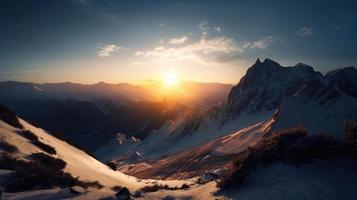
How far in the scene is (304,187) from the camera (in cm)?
1336

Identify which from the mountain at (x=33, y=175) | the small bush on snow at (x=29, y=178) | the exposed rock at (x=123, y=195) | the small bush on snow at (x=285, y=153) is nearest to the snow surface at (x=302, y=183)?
the small bush on snow at (x=285, y=153)

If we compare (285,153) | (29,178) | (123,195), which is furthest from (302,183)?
(29,178)

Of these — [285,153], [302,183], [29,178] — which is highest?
[285,153]

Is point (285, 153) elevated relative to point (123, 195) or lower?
elevated

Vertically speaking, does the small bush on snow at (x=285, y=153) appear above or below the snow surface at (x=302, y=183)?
above

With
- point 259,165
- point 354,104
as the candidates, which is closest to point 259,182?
point 259,165

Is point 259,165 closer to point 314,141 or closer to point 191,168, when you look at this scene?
point 314,141

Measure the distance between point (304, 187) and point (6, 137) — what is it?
17498 mm

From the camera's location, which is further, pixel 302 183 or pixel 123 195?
pixel 302 183

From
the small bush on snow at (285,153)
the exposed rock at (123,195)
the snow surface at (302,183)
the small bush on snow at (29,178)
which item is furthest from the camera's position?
the small bush on snow at (285,153)

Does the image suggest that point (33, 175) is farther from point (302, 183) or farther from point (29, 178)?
point (302, 183)

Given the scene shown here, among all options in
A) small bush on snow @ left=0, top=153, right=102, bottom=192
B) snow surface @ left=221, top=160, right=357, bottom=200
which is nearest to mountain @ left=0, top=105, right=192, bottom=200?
small bush on snow @ left=0, top=153, right=102, bottom=192

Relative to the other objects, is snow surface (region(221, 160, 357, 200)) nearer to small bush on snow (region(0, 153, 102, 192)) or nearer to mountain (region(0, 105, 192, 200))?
mountain (region(0, 105, 192, 200))

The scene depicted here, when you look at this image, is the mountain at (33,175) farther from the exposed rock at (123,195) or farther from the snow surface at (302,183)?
the snow surface at (302,183)
